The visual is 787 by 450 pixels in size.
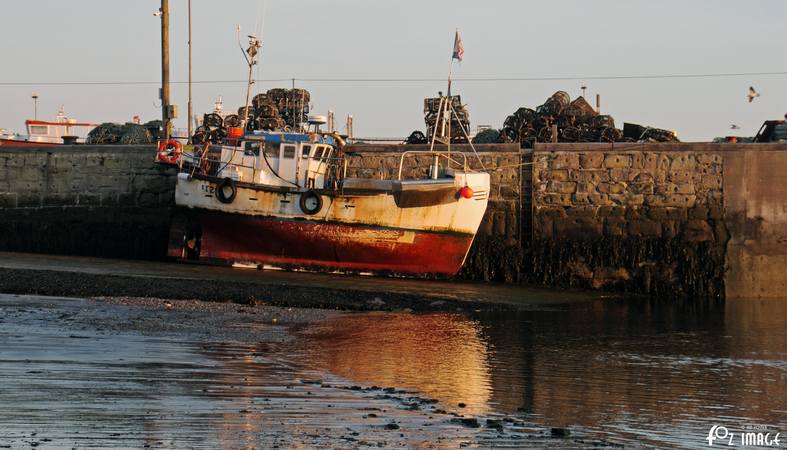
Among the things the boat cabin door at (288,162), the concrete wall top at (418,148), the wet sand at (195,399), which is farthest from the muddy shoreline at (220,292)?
the concrete wall top at (418,148)

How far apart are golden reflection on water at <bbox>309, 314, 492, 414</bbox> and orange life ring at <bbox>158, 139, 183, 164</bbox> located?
824 centimetres

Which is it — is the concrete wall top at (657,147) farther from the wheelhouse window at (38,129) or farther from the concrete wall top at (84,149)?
the wheelhouse window at (38,129)

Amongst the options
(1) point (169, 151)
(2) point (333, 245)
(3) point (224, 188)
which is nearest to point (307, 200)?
(2) point (333, 245)

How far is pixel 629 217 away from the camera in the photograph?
2041cm

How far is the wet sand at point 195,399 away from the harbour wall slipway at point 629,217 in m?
9.69

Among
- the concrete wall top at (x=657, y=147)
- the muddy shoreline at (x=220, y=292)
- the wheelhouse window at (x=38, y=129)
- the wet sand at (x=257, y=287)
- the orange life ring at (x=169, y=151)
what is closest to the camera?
the muddy shoreline at (x=220, y=292)

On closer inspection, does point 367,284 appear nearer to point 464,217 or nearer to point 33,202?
point 464,217

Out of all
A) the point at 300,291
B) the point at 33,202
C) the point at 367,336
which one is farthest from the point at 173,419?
the point at 33,202

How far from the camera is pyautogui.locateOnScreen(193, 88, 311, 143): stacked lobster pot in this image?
24.6 metres

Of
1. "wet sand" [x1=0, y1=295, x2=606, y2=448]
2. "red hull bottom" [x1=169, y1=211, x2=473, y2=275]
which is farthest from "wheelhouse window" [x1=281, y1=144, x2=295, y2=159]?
"wet sand" [x1=0, y1=295, x2=606, y2=448]

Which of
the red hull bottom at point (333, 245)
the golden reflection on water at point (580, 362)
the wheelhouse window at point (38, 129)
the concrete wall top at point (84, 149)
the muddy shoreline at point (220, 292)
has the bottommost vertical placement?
the golden reflection on water at point (580, 362)

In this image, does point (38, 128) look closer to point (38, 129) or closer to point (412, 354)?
point (38, 129)

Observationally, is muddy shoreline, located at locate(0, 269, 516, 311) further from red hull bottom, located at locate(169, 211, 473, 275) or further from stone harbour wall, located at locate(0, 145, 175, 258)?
stone harbour wall, located at locate(0, 145, 175, 258)

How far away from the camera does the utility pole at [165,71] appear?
24.3m
